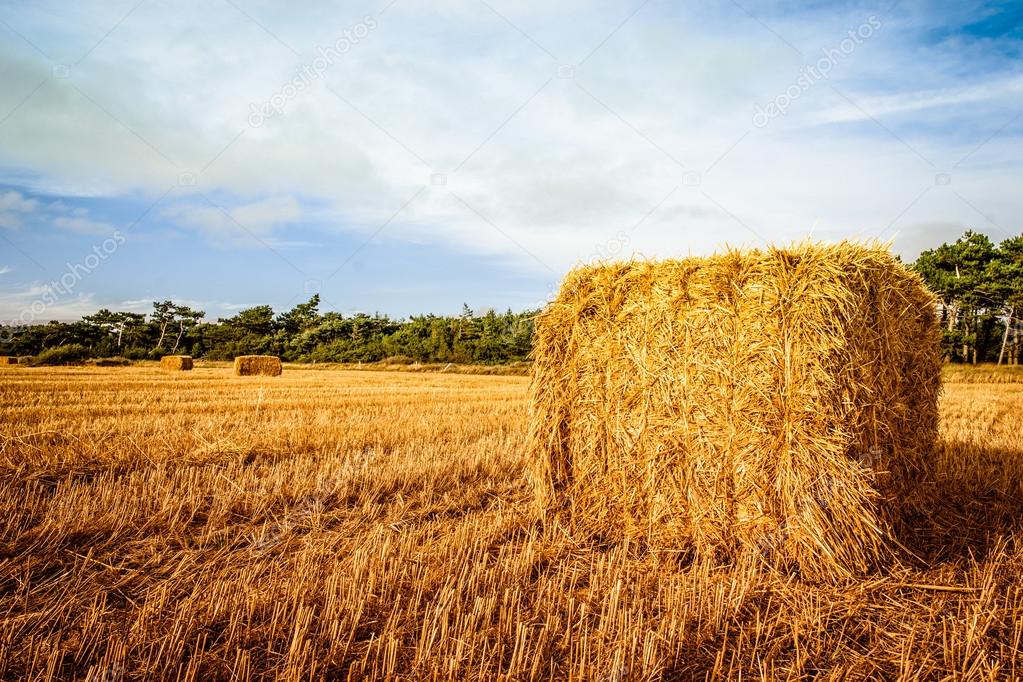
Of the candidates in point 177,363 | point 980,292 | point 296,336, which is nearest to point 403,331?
point 296,336

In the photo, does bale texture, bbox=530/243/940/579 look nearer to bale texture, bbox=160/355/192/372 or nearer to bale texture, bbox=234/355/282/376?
bale texture, bbox=234/355/282/376

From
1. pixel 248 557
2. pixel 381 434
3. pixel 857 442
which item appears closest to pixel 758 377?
pixel 857 442

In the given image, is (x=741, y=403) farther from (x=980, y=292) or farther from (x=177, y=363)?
(x=980, y=292)

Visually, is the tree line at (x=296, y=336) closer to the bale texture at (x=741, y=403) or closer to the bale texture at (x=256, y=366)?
the bale texture at (x=256, y=366)

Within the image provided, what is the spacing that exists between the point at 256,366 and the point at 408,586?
21482mm

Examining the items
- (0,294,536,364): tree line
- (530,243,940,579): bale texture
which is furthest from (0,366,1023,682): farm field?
(0,294,536,364): tree line

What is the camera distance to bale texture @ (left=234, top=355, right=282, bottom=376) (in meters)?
21.7

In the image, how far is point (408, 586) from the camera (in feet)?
10.5

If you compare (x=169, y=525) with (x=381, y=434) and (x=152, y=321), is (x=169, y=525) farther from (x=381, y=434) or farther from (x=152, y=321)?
(x=152, y=321)

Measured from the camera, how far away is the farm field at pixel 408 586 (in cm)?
250

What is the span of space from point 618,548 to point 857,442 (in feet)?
5.77

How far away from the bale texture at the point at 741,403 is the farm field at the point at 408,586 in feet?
1.06

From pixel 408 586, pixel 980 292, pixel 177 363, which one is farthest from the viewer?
pixel 980 292

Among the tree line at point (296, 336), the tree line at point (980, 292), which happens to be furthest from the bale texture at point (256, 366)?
the tree line at point (980, 292)
